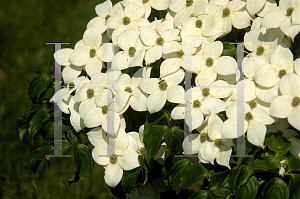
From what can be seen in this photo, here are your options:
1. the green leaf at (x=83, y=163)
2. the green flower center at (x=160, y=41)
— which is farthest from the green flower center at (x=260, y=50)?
the green leaf at (x=83, y=163)

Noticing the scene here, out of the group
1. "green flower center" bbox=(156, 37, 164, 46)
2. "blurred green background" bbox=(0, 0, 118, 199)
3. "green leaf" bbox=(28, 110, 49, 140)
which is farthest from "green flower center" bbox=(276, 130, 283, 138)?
"blurred green background" bbox=(0, 0, 118, 199)

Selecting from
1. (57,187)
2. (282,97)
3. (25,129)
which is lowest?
(57,187)

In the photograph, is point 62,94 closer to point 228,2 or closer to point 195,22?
point 195,22

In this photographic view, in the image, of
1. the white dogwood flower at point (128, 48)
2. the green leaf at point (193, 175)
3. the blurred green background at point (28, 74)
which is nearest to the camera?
the green leaf at point (193, 175)

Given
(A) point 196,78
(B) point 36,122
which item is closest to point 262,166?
(A) point 196,78

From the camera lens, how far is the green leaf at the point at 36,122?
107cm

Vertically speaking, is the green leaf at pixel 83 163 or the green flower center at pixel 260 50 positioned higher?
the green flower center at pixel 260 50

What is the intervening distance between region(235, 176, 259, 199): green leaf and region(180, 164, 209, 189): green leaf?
11 cm

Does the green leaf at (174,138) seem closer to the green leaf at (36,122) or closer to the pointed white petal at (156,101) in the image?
the pointed white petal at (156,101)

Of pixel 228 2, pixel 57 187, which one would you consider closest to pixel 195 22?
pixel 228 2

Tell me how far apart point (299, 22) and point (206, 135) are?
446 mm

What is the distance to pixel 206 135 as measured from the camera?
89cm

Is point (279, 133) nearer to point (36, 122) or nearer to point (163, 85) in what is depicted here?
point (163, 85)

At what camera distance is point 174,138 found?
905 mm
